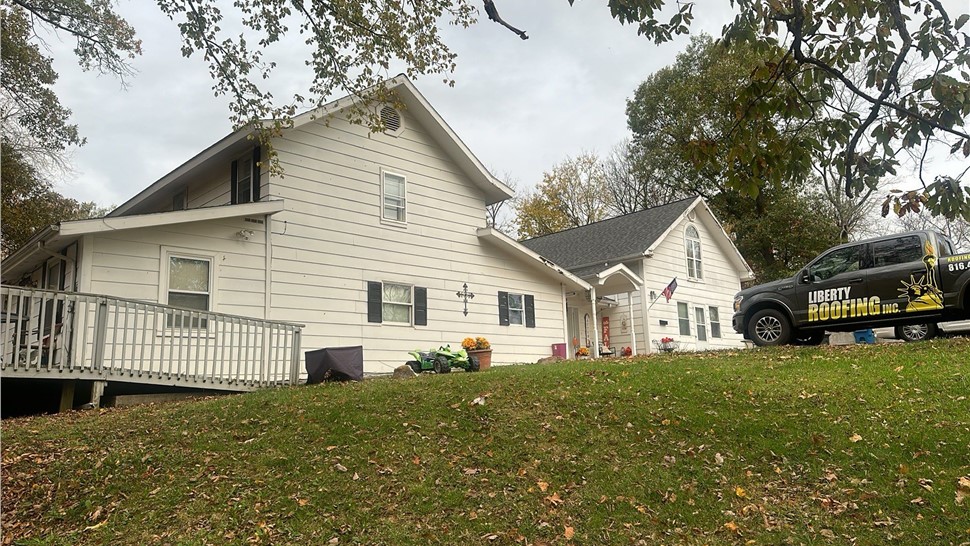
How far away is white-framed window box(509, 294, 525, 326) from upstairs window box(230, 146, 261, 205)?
717 cm

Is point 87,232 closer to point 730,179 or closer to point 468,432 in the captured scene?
point 468,432

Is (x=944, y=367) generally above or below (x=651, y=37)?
below

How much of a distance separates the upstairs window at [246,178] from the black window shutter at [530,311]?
A: 7787mm

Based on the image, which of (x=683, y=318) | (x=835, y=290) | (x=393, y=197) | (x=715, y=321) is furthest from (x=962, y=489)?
(x=715, y=321)

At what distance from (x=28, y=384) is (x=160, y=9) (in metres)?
6.96

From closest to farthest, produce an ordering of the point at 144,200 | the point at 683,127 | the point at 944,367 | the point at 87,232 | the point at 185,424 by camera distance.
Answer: the point at 185,424 → the point at 944,367 → the point at 87,232 → the point at 144,200 → the point at 683,127

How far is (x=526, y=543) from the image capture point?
514cm

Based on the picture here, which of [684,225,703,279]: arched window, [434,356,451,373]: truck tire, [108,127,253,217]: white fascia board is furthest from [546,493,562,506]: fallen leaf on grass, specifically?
[684,225,703,279]: arched window

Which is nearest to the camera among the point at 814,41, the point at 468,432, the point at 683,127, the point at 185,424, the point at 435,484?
the point at 814,41

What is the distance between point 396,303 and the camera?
583 inches

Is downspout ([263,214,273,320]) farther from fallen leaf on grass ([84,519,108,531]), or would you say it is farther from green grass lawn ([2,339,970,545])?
fallen leaf on grass ([84,519,108,531])

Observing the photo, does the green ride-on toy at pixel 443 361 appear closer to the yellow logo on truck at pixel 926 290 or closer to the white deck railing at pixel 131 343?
the white deck railing at pixel 131 343

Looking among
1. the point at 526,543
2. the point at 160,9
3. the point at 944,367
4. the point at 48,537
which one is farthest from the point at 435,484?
the point at 160,9

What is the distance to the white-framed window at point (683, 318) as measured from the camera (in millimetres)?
23158
